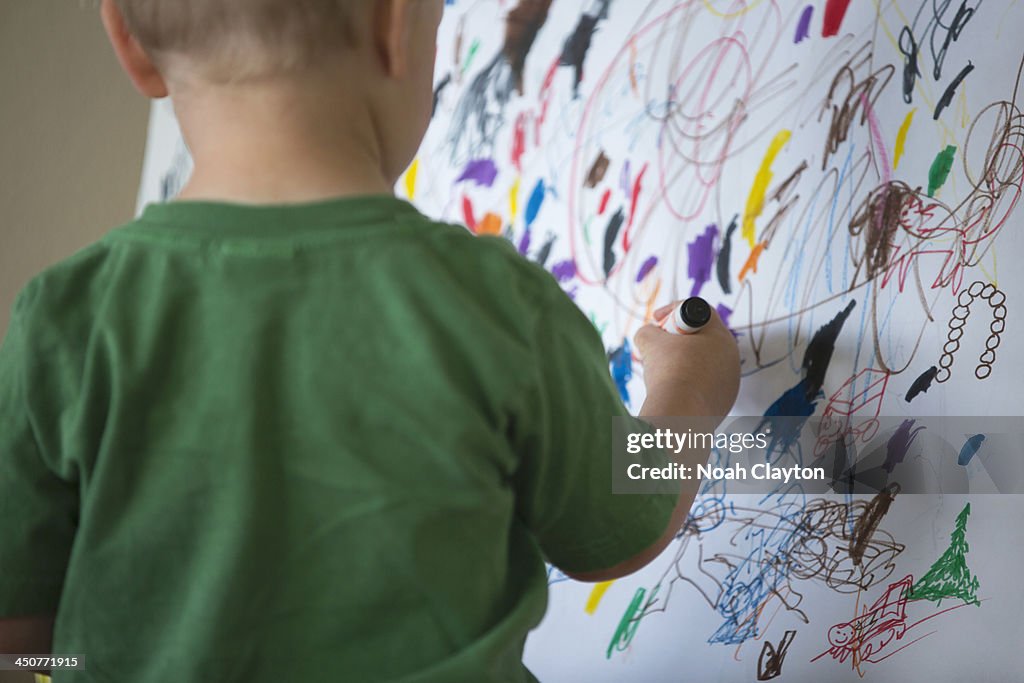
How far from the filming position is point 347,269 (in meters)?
0.45

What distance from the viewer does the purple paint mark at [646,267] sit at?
78cm

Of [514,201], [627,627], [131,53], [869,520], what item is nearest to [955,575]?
[869,520]

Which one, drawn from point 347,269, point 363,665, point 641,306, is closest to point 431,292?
point 347,269

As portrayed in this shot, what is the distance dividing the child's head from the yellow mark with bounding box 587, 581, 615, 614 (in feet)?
1.46

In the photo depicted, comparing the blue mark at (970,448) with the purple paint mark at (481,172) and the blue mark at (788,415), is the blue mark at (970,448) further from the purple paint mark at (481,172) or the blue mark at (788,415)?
the purple paint mark at (481,172)

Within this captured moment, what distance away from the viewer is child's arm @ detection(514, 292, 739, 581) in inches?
19.0

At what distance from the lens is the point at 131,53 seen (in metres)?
0.51

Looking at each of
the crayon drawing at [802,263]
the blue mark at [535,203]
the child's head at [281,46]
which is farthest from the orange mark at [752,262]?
the child's head at [281,46]

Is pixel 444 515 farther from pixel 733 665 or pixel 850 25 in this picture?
pixel 850 25

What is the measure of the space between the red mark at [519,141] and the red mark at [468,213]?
7 centimetres

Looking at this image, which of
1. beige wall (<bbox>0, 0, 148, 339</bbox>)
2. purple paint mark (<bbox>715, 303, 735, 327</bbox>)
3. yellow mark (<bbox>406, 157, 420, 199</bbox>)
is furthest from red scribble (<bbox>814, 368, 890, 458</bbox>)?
beige wall (<bbox>0, 0, 148, 339</bbox>)

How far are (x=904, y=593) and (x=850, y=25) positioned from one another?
1.36ft

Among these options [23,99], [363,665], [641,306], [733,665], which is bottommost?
[733,665]

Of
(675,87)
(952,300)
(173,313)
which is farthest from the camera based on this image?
(675,87)
